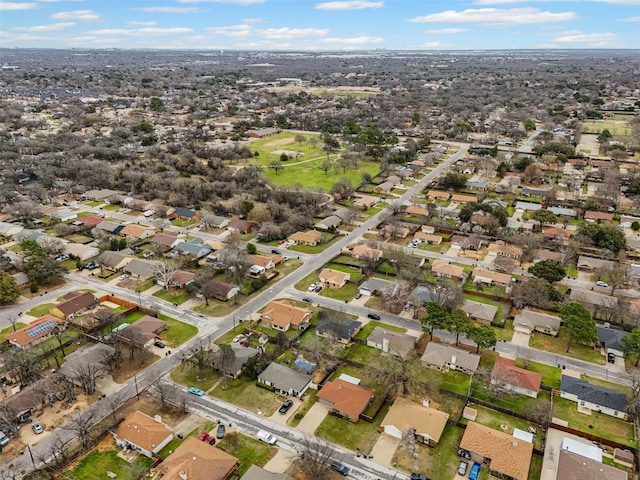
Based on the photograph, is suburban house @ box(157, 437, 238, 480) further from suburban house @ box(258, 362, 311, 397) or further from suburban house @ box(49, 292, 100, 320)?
suburban house @ box(49, 292, 100, 320)

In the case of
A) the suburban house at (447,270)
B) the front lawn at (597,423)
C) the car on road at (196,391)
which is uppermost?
the suburban house at (447,270)

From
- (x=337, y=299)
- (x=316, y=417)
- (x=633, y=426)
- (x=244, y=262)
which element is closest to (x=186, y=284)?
(x=244, y=262)

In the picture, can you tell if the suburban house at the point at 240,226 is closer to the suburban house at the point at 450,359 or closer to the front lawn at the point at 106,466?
the suburban house at the point at 450,359

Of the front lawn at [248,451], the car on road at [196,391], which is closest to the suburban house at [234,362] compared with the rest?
the car on road at [196,391]

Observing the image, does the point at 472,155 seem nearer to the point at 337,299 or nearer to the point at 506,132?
the point at 506,132

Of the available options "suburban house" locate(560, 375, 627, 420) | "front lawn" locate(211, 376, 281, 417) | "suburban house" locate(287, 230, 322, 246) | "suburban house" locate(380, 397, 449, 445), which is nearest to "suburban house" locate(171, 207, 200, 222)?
"suburban house" locate(287, 230, 322, 246)

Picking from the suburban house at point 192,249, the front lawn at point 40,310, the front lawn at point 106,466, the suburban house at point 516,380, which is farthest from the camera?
the suburban house at point 192,249
